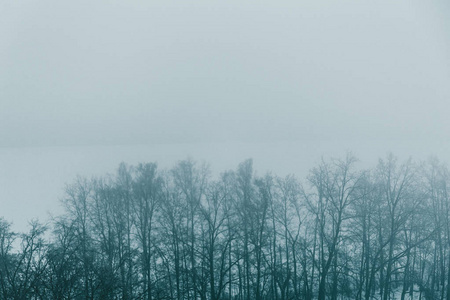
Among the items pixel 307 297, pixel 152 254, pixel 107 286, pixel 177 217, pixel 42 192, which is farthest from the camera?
pixel 42 192

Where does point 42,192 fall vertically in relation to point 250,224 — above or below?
above

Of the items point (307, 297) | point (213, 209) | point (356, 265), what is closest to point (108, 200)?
point (213, 209)

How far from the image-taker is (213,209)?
2248 cm

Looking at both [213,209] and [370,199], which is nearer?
[370,199]

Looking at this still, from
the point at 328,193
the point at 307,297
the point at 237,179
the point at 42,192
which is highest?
the point at 42,192

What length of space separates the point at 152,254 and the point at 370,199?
11.2m

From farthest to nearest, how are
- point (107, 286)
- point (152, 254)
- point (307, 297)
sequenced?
point (152, 254) < point (307, 297) < point (107, 286)

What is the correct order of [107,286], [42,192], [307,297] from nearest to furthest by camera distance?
[107,286] < [307,297] < [42,192]

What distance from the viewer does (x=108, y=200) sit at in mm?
22891

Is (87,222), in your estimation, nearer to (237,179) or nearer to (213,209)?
(213,209)

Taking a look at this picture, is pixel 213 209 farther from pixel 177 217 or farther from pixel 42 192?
pixel 42 192

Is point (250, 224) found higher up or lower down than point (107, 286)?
higher up

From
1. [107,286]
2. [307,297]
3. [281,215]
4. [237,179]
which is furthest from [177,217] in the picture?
[107,286]

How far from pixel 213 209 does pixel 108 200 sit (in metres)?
6.02
